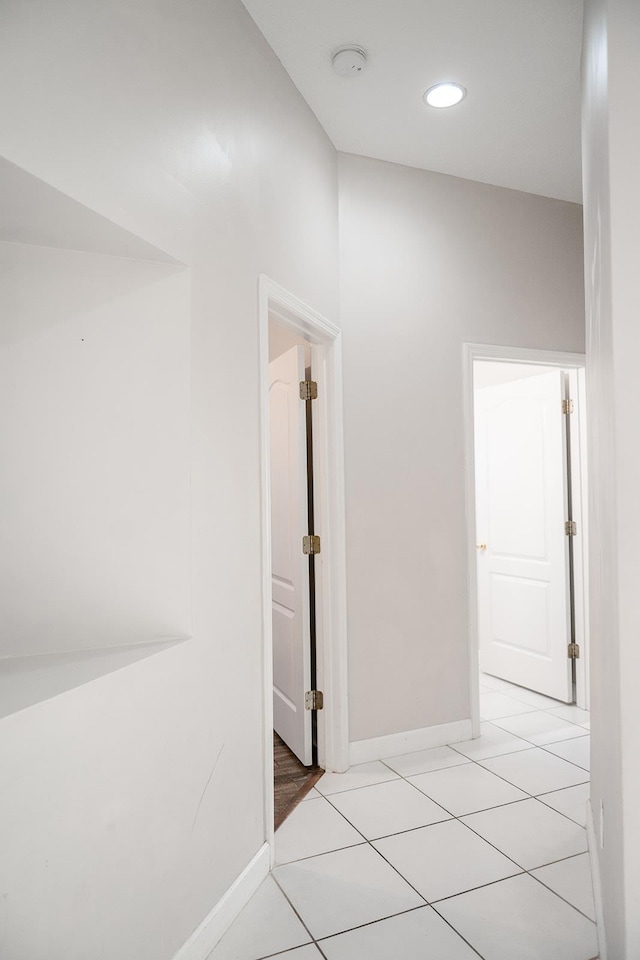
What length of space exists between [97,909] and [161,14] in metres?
2.19

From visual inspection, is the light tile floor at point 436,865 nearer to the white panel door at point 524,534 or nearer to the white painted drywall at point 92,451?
the white panel door at point 524,534

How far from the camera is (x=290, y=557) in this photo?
310 centimetres

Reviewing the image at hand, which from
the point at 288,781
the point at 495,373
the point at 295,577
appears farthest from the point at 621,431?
the point at 495,373

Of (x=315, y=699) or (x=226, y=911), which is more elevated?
(x=315, y=699)

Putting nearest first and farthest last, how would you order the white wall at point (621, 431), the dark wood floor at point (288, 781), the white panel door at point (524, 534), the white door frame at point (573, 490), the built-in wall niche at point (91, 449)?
1. the white wall at point (621, 431)
2. the built-in wall niche at point (91, 449)
3. the dark wood floor at point (288, 781)
4. the white door frame at point (573, 490)
5. the white panel door at point (524, 534)

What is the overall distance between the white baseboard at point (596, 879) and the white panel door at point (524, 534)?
1554 mm

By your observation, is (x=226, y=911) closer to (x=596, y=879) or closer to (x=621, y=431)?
(x=596, y=879)

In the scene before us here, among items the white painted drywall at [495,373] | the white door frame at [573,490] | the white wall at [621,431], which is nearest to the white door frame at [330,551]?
the white door frame at [573,490]

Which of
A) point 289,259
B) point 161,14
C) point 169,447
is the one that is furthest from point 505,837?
point 161,14

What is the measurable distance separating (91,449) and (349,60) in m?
1.86

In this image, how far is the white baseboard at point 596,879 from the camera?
1691 mm

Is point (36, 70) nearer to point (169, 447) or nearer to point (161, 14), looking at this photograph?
point (161, 14)

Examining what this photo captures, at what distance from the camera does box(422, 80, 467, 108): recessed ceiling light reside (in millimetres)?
2576

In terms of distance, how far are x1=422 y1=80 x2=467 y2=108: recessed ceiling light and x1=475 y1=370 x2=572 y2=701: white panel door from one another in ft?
5.83
